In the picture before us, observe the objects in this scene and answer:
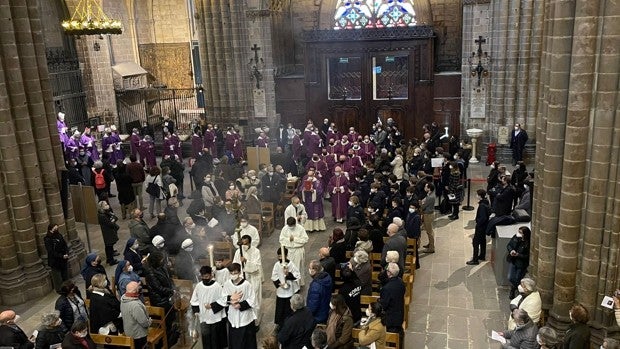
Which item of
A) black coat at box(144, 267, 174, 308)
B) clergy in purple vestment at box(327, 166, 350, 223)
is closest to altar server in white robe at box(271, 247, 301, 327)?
black coat at box(144, 267, 174, 308)

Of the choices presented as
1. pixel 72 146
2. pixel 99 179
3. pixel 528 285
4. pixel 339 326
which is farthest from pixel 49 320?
pixel 72 146

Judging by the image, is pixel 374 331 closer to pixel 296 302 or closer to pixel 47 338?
pixel 296 302

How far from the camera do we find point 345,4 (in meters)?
25.1

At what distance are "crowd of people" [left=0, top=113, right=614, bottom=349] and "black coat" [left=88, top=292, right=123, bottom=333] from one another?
0.01m

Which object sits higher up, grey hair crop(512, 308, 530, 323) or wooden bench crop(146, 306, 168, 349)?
grey hair crop(512, 308, 530, 323)

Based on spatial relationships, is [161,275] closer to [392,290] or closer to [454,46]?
[392,290]

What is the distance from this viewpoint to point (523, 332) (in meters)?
7.18

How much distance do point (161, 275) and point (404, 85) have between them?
1640 centimetres

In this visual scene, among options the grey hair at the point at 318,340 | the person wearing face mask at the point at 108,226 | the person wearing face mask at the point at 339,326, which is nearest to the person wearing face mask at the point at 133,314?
the person wearing face mask at the point at 339,326

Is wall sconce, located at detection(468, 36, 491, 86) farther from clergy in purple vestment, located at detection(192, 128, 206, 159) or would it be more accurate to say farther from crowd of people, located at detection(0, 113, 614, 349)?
clergy in purple vestment, located at detection(192, 128, 206, 159)

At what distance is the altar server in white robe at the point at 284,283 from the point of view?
9.05 meters

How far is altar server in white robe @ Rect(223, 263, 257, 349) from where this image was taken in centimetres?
809

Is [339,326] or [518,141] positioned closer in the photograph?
[339,326]

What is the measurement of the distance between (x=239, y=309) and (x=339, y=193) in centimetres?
717
